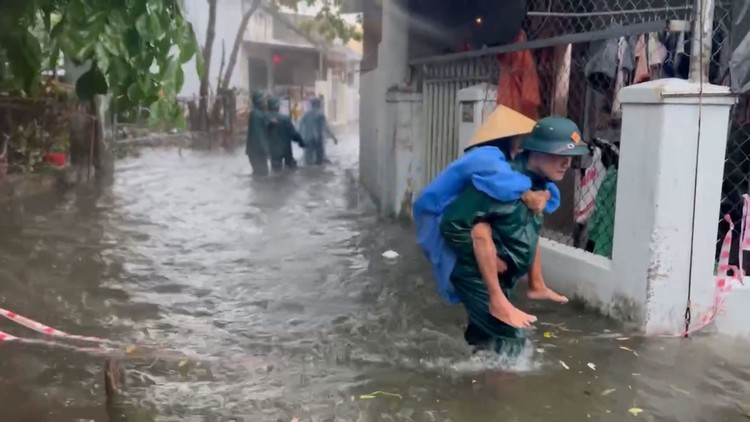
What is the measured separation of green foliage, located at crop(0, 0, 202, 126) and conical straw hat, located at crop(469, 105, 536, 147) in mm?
1581

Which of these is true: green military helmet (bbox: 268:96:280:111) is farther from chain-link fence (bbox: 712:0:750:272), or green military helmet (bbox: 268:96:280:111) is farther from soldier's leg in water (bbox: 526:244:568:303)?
soldier's leg in water (bbox: 526:244:568:303)

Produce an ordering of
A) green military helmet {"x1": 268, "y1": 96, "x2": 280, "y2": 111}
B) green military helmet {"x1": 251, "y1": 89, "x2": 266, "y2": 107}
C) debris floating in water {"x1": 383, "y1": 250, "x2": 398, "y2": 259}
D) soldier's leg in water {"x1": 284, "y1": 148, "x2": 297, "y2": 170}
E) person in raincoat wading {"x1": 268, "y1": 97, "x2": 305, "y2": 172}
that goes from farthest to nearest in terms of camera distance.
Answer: soldier's leg in water {"x1": 284, "y1": 148, "x2": 297, "y2": 170}
green military helmet {"x1": 268, "y1": 96, "x2": 280, "y2": 111}
person in raincoat wading {"x1": 268, "y1": 97, "x2": 305, "y2": 172}
green military helmet {"x1": 251, "y1": 89, "x2": 266, "y2": 107}
debris floating in water {"x1": 383, "y1": 250, "x2": 398, "y2": 259}

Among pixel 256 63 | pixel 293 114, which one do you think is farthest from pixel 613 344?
pixel 256 63

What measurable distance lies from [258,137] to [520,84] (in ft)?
31.5

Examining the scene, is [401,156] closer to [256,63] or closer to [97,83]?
[97,83]

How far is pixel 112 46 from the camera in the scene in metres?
2.89

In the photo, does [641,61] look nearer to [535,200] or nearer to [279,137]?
[535,200]

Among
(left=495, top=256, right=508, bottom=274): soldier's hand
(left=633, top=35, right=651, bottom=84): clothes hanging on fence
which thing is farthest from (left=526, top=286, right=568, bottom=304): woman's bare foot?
(left=633, top=35, right=651, bottom=84): clothes hanging on fence

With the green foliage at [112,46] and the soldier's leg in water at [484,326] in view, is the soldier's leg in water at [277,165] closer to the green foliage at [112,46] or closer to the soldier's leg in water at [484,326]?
the soldier's leg in water at [484,326]

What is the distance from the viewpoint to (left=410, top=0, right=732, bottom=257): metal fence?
18.1 feet

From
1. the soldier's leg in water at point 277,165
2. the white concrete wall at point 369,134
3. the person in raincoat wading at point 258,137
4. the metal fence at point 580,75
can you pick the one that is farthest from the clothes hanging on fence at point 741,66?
the soldier's leg in water at point 277,165

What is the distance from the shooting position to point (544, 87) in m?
7.11

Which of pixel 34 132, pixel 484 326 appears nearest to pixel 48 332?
pixel 484 326

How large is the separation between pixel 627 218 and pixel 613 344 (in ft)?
2.76
